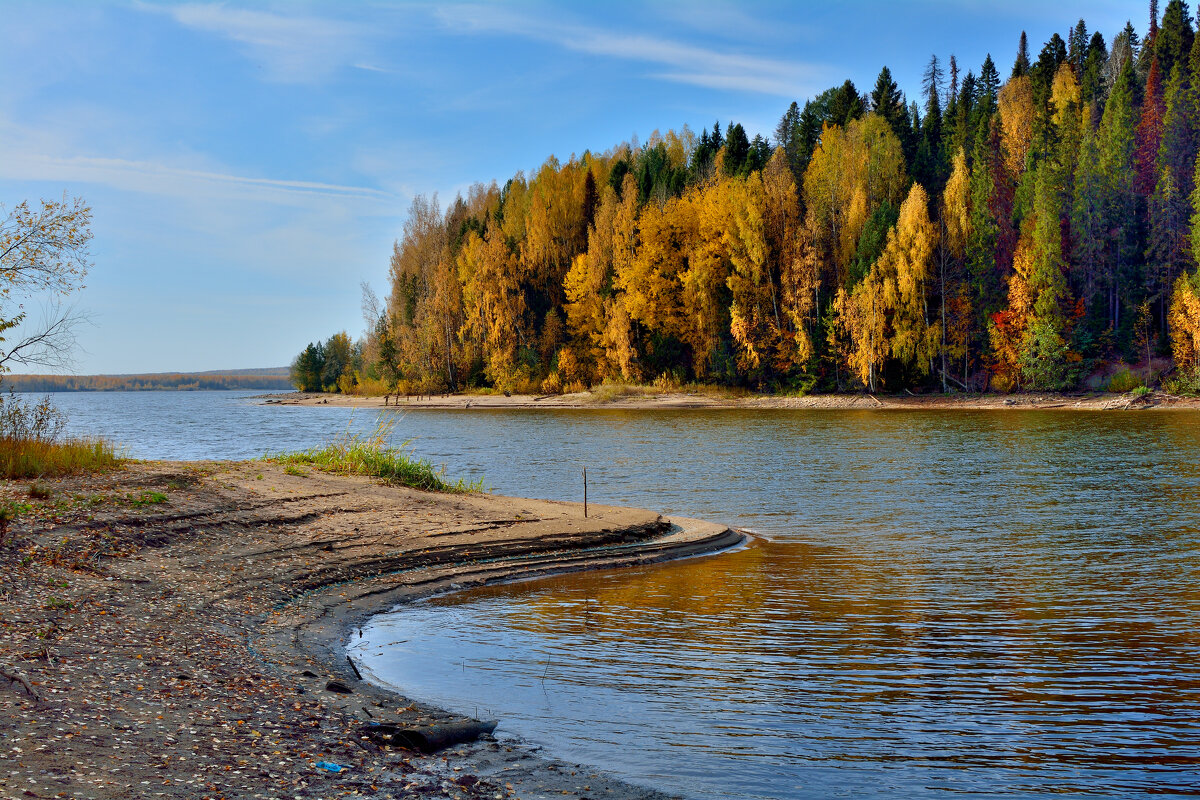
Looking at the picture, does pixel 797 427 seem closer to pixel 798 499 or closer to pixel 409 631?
pixel 798 499

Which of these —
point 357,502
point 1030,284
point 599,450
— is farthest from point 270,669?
point 1030,284

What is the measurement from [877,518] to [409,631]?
42.9 ft

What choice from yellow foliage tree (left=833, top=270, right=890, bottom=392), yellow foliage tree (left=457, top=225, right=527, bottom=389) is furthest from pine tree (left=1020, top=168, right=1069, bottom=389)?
yellow foliage tree (left=457, top=225, right=527, bottom=389)

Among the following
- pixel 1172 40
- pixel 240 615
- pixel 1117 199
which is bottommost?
pixel 240 615

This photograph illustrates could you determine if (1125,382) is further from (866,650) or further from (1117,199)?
(866,650)

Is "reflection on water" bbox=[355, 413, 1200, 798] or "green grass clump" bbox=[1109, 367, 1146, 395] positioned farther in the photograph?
"green grass clump" bbox=[1109, 367, 1146, 395]

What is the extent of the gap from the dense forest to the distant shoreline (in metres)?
1.55

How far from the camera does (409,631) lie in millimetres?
10172

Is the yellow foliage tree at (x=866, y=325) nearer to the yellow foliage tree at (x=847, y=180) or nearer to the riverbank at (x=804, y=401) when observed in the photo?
the riverbank at (x=804, y=401)

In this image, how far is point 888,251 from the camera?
60.5 metres

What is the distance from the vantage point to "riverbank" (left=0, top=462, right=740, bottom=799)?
5.12 m

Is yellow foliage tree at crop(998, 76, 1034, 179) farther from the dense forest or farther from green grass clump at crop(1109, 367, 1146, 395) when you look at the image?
green grass clump at crop(1109, 367, 1146, 395)

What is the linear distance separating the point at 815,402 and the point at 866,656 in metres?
58.3

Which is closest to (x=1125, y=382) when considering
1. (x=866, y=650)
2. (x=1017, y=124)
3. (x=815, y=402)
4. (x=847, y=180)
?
(x=815, y=402)
